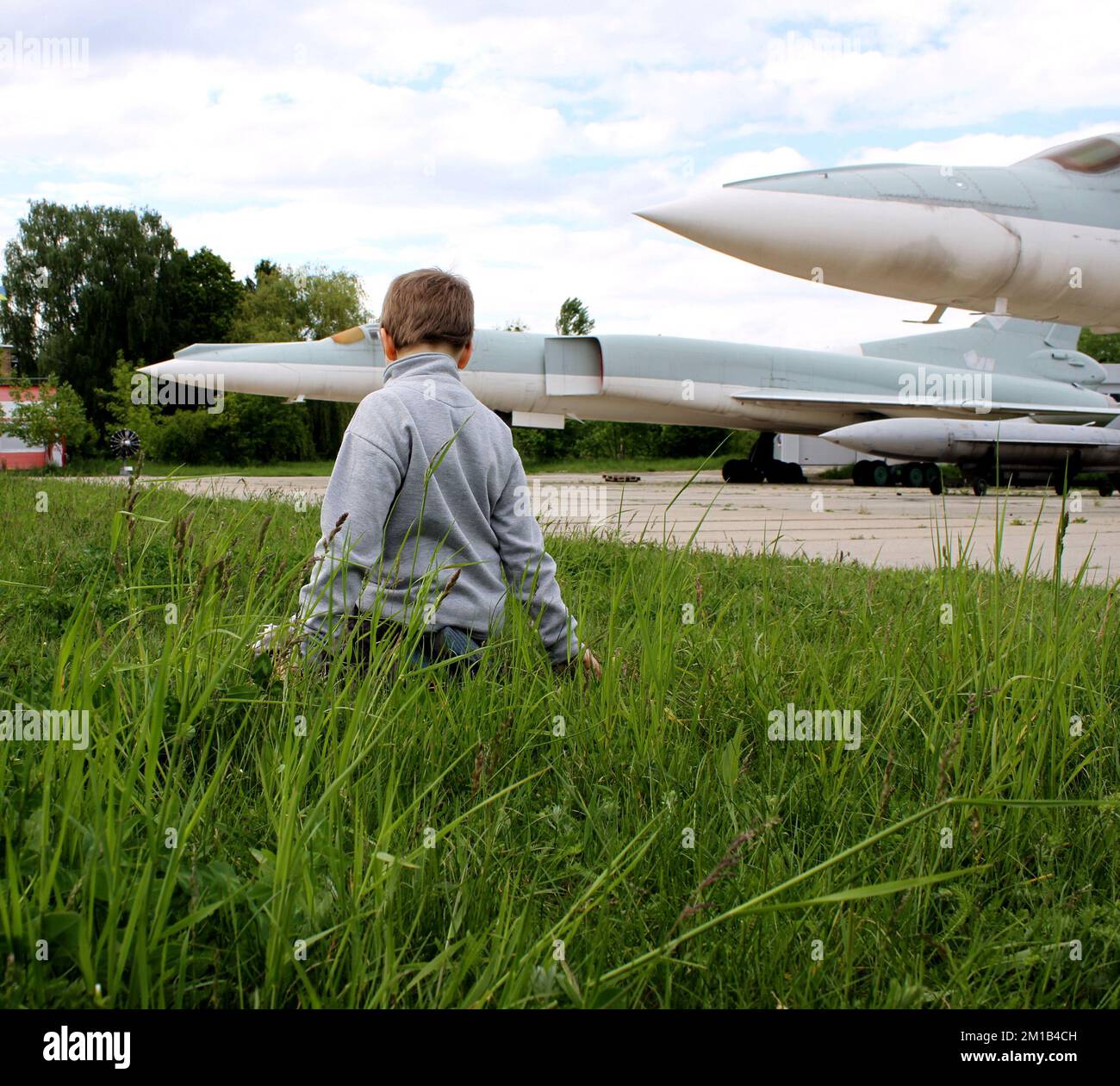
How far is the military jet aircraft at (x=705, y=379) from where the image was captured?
12398mm

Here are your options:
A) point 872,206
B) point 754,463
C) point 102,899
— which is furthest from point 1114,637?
point 754,463

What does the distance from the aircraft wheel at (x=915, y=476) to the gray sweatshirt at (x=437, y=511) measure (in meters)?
14.1

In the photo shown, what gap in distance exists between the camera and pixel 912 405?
567 inches

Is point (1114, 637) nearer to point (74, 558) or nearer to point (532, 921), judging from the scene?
point (532, 921)

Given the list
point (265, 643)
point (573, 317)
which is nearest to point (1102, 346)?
A: point (573, 317)

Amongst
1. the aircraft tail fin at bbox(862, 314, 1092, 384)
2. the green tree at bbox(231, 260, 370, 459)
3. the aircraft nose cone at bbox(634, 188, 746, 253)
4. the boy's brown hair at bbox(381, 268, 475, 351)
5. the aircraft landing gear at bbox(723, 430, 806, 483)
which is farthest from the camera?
the green tree at bbox(231, 260, 370, 459)

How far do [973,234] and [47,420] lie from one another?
18605 mm

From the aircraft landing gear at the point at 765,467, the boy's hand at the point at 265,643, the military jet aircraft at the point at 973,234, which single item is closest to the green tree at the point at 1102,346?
the aircraft landing gear at the point at 765,467

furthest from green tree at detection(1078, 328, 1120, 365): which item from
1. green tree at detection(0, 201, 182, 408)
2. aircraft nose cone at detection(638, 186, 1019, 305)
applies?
aircraft nose cone at detection(638, 186, 1019, 305)

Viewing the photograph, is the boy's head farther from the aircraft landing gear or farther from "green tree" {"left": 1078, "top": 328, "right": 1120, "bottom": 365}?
"green tree" {"left": 1078, "top": 328, "right": 1120, "bottom": 365}

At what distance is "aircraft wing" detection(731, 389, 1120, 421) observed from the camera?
47.3ft

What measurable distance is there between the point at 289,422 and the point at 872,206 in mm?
26029

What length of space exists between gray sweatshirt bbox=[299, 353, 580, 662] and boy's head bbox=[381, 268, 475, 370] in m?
0.04

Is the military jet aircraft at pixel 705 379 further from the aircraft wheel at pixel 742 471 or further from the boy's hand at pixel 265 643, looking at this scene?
the boy's hand at pixel 265 643
